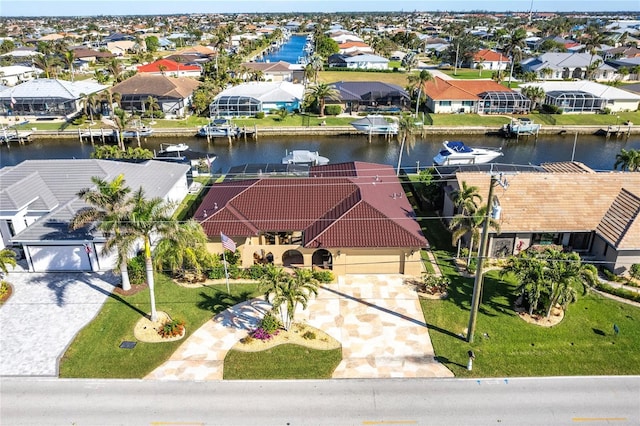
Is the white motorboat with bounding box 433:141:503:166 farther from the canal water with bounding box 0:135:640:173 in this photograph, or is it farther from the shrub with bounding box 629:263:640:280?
the shrub with bounding box 629:263:640:280

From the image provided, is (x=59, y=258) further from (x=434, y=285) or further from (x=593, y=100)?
(x=593, y=100)

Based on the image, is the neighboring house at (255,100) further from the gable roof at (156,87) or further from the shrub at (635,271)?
the shrub at (635,271)

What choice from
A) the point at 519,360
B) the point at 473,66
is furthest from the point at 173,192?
the point at 473,66

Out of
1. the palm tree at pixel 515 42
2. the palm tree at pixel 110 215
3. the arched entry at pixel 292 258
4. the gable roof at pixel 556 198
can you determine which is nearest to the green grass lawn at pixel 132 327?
the palm tree at pixel 110 215

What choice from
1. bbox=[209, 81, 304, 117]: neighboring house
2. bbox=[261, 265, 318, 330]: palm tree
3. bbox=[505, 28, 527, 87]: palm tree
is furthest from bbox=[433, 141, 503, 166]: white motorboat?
bbox=[505, 28, 527, 87]: palm tree

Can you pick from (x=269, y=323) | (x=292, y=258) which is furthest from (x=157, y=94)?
(x=269, y=323)
